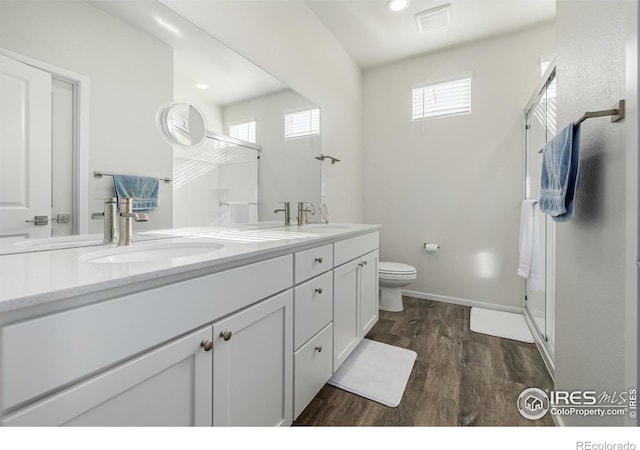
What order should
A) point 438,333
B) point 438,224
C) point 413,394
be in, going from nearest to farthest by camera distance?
point 413,394 < point 438,333 < point 438,224

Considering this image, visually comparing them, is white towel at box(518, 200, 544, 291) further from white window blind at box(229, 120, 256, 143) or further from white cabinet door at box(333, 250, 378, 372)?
white window blind at box(229, 120, 256, 143)

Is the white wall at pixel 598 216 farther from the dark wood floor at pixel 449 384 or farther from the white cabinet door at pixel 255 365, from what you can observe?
the white cabinet door at pixel 255 365

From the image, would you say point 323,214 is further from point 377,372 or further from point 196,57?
point 196,57

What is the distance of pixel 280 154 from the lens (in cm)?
196

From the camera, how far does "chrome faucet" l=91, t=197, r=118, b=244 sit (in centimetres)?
104

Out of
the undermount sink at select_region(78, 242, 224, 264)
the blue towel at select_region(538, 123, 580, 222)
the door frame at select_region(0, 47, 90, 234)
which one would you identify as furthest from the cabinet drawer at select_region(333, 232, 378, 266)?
the door frame at select_region(0, 47, 90, 234)

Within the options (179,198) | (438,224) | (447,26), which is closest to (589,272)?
(179,198)

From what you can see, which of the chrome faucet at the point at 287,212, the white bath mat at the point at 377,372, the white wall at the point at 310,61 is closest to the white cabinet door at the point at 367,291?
the white bath mat at the point at 377,372

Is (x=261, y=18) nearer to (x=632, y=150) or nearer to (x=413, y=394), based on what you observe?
(x=632, y=150)

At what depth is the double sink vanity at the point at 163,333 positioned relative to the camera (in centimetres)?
49

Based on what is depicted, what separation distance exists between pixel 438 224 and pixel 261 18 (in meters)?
2.32

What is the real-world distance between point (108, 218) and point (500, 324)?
274 cm

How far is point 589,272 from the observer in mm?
949

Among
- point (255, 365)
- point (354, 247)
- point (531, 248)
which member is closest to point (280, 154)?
point (354, 247)
